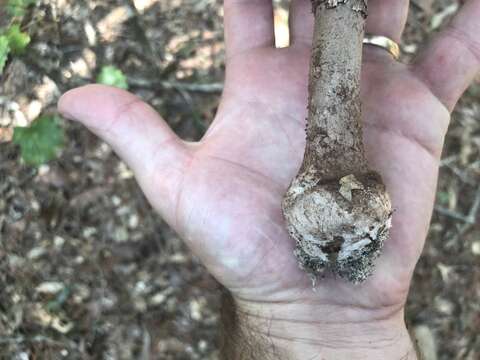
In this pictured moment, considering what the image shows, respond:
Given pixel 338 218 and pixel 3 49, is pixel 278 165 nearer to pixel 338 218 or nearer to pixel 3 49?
pixel 338 218

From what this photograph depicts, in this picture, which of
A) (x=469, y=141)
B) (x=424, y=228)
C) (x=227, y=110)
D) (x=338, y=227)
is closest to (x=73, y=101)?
(x=227, y=110)

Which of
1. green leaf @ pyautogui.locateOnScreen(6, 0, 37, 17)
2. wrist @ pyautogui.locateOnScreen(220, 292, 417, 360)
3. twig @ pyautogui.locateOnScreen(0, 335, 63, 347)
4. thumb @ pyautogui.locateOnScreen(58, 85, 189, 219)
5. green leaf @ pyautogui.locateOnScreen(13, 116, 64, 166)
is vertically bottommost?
twig @ pyautogui.locateOnScreen(0, 335, 63, 347)

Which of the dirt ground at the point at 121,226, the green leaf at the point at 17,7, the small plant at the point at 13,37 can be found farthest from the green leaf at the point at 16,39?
the dirt ground at the point at 121,226

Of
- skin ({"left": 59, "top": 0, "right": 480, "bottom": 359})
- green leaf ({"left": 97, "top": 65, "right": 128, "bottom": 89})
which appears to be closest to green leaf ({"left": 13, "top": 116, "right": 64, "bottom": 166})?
green leaf ({"left": 97, "top": 65, "right": 128, "bottom": 89})

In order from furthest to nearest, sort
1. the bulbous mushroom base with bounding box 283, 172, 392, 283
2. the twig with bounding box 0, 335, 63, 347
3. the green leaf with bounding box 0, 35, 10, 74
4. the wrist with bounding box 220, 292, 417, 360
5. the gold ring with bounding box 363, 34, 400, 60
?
1. the twig with bounding box 0, 335, 63, 347
2. the green leaf with bounding box 0, 35, 10, 74
3. the gold ring with bounding box 363, 34, 400, 60
4. the wrist with bounding box 220, 292, 417, 360
5. the bulbous mushroom base with bounding box 283, 172, 392, 283

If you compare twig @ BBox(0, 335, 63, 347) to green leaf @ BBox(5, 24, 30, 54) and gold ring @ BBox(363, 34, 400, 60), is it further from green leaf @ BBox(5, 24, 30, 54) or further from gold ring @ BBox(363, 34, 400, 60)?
gold ring @ BBox(363, 34, 400, 60)

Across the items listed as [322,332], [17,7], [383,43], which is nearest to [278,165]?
[322,332]

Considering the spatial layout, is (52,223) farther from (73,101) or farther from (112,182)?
(73,101)

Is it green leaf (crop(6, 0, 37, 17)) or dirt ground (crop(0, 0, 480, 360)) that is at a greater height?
green leaf (crop(6, 0, 37, 17))
